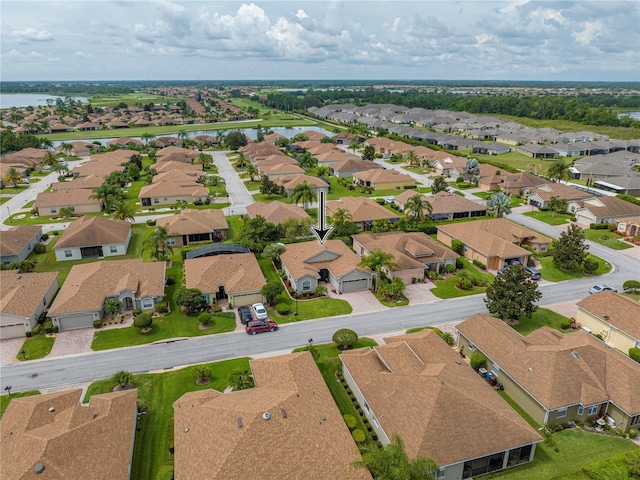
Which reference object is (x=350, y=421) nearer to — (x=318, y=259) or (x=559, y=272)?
(x=318, y=259)

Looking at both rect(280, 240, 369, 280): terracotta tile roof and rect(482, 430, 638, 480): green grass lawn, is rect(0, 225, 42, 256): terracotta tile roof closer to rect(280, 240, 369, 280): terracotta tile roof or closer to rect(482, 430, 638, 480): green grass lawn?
rect(280, 240, 369, 280): terracotta tile roof

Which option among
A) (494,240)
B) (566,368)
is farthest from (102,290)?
(494,240)

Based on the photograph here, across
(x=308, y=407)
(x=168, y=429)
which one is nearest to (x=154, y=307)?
(x=168, y=429)

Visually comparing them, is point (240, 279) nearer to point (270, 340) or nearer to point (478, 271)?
point (270, 340)

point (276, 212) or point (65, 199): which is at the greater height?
point (276, 212)

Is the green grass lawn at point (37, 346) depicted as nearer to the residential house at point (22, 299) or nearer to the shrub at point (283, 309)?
the residential house at point (22, 299)
